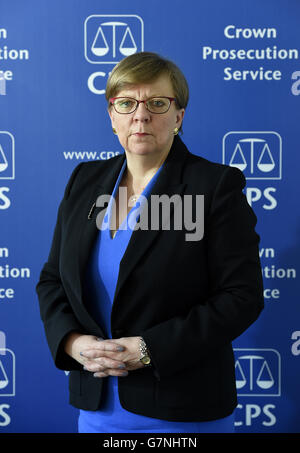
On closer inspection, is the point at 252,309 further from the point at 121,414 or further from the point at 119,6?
the point at 119,6

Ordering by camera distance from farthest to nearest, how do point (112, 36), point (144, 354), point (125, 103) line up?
point (112, 36) < point (125, 103) < point (144, 354)

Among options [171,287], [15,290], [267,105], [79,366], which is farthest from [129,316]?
[267,105]

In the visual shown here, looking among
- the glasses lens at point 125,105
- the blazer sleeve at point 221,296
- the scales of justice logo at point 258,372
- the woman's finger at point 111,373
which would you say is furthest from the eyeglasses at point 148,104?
the scales of justice logo at point 258,372

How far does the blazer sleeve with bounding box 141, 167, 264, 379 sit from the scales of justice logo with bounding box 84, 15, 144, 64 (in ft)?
3.56

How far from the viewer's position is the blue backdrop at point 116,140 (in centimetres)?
204

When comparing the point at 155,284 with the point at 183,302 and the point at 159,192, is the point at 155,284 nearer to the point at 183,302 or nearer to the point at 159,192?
the point at 183,302

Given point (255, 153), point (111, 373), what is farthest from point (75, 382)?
point (255, 153)

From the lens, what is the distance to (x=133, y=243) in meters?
1.21

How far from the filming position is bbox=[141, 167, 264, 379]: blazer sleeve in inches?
45.5

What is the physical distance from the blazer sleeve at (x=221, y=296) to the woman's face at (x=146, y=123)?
8.5 inches

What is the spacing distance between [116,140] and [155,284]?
108 cm

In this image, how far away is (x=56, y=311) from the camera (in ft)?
4.37

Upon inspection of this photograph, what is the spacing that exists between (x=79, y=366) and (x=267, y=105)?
140cm

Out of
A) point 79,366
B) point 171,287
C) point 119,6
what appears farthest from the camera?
point 119,6
